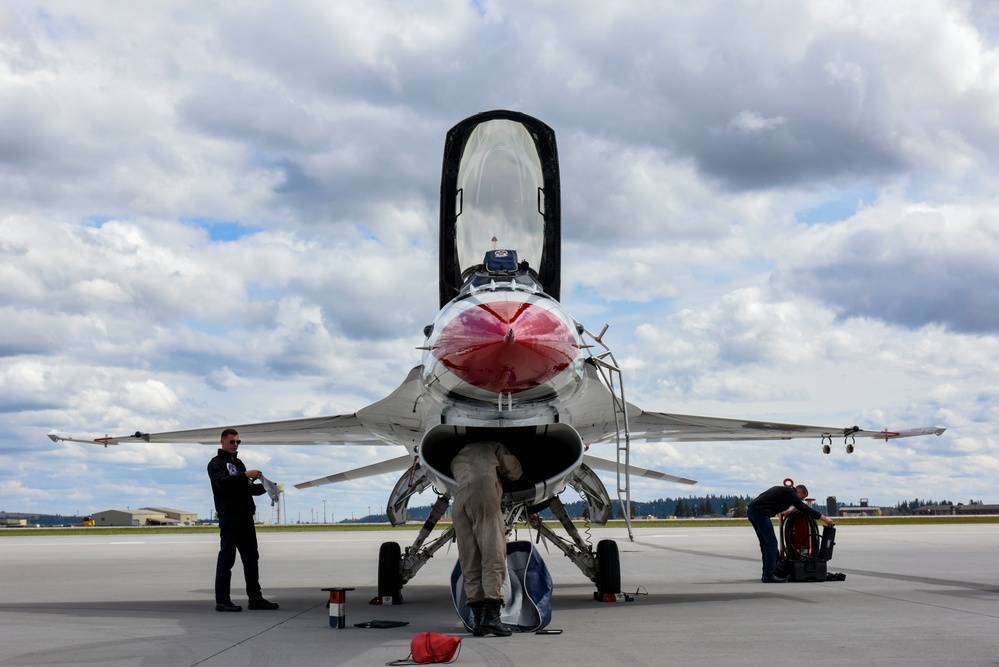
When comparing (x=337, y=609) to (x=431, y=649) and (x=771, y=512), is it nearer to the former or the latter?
(x=431, y=649)

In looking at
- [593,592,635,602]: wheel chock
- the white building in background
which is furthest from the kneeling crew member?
the white building in background

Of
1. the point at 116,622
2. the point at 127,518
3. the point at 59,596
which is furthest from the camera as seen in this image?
the point at 127,518

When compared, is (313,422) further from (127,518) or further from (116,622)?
(127,518)

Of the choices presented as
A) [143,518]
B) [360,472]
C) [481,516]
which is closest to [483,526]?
[481,516]

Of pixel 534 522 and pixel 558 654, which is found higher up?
pixel 534 522

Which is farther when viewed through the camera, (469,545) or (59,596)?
(59,596)

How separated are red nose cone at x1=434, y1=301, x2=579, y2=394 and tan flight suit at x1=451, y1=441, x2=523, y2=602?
2.87 ft

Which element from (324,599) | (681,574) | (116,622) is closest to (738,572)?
(681,574)

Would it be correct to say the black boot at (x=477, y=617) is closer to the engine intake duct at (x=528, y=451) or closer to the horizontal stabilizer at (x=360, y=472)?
the engine intake duct at (x=528, y=451)

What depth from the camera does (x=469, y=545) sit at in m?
7.52

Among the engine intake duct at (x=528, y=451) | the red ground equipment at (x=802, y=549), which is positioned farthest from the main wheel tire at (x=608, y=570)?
the red ground equipment at (x=802, y=549)

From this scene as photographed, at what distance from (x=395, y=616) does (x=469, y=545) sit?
6.97ft

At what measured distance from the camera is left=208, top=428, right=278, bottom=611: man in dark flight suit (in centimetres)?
984

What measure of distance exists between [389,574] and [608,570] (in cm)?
247
